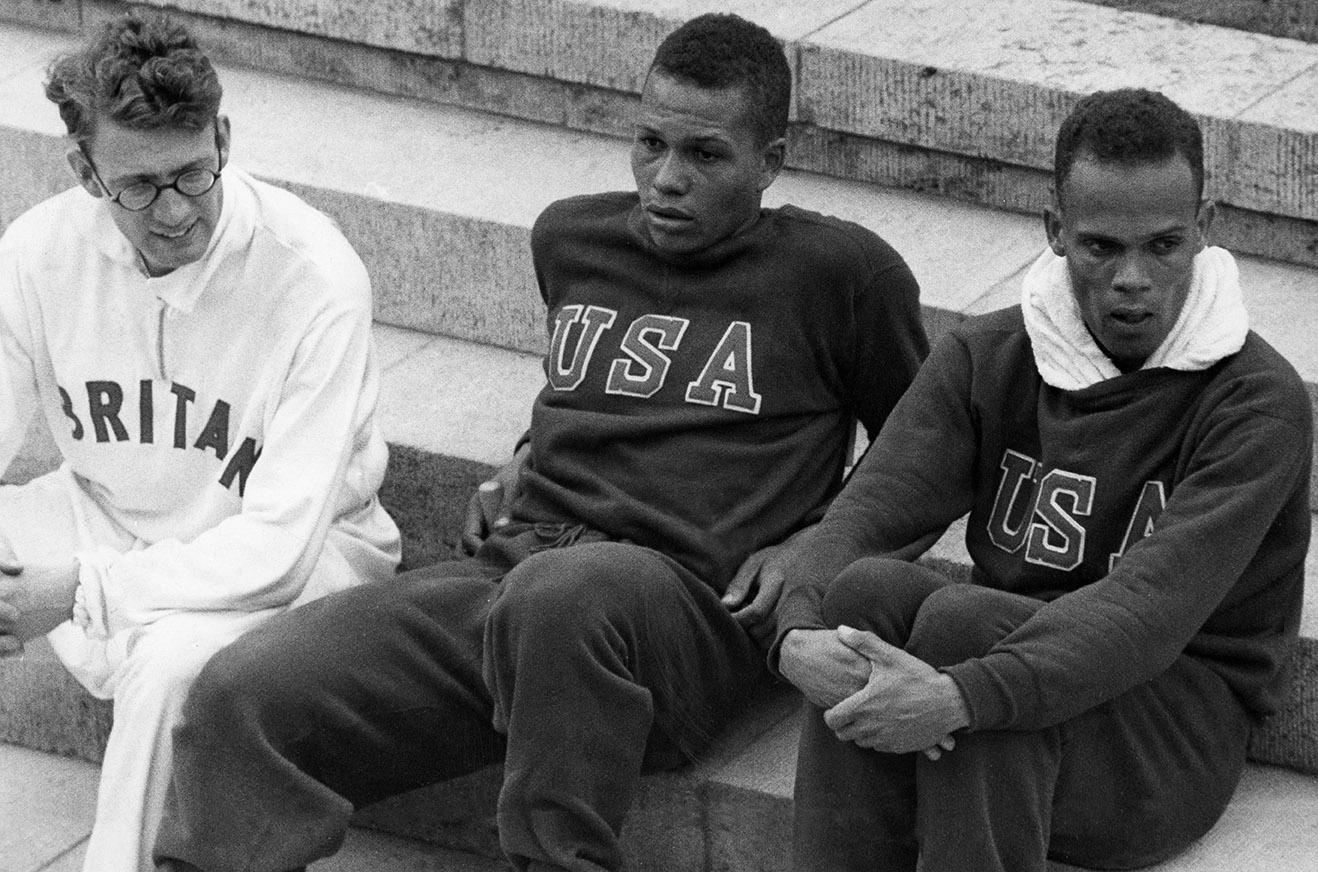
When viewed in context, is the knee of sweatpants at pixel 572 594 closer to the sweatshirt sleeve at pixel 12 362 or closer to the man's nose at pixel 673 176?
the man's nose at pixel 673 176

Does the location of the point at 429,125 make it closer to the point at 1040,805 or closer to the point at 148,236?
the point at 148,236

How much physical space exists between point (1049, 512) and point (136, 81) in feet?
5.35

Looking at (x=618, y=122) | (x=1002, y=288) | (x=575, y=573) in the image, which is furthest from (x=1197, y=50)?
(x=575, y=573)

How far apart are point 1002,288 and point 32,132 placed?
7.45 ft

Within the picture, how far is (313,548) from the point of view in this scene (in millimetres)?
4062

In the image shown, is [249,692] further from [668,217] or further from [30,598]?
[668,217]

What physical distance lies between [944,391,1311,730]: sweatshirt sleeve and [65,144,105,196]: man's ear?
170 cm

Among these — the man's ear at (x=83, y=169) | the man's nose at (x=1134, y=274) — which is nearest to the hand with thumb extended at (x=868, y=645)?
the man's nose at (x=1134, y=274)

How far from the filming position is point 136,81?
3.95 m

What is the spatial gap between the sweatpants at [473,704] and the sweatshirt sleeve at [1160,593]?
592mm

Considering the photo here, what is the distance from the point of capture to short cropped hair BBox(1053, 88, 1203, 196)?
357 centimetres

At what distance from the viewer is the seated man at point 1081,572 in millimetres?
3438

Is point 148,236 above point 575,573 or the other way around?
above

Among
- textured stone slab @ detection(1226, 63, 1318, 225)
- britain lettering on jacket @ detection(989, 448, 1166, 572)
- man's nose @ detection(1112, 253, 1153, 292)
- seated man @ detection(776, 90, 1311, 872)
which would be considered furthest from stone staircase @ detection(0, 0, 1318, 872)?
man's nose @ detection(1112, 253, 1153, 292)
